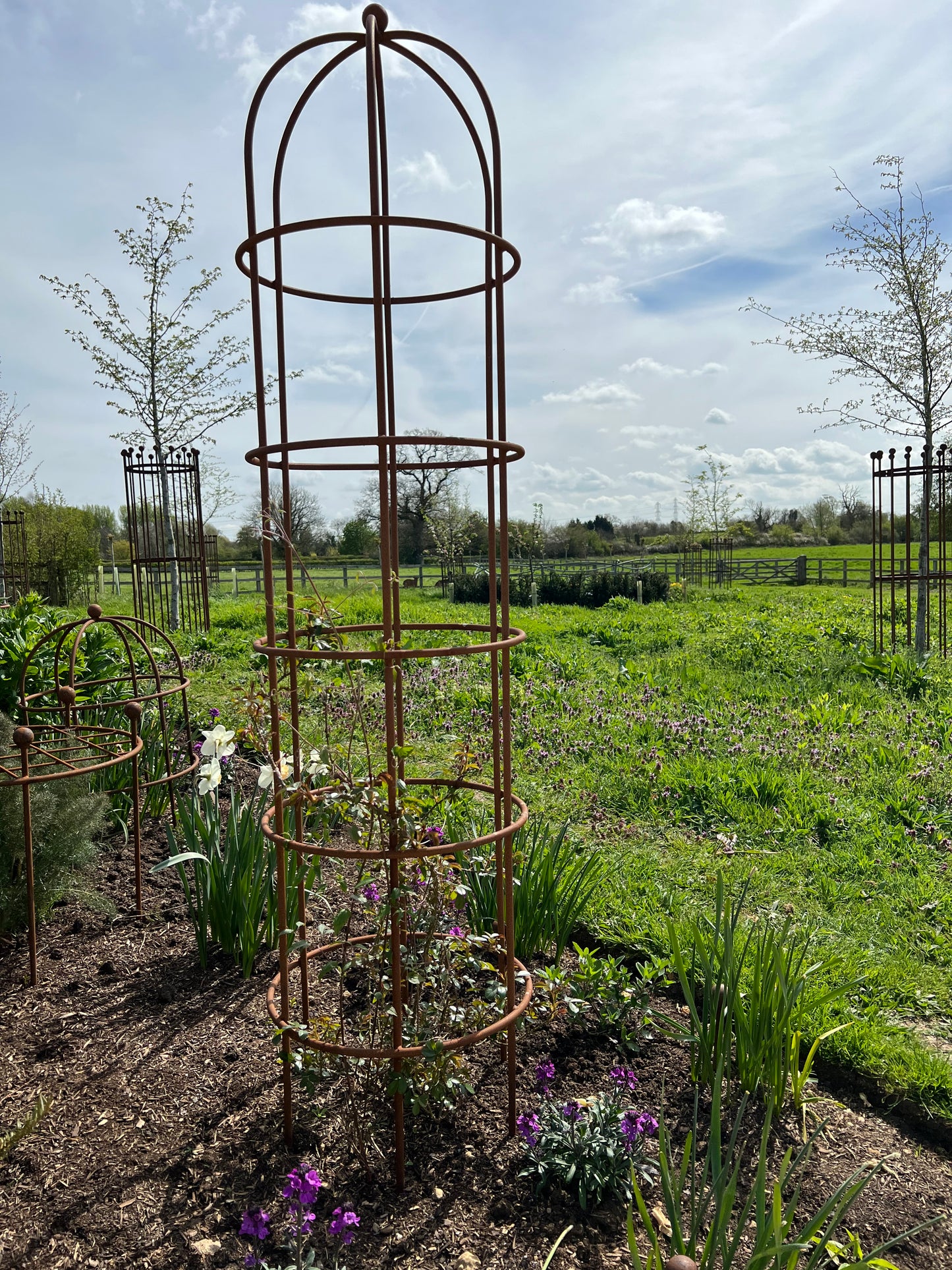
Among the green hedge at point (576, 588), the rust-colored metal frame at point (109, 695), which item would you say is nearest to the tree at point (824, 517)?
the green hedge at point (576, 588)

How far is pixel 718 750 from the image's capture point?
17.1 feet

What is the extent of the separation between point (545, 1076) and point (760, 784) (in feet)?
9.63

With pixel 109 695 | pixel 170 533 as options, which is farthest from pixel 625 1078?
pixel 170 533

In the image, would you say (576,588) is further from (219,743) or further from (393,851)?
(393,851)

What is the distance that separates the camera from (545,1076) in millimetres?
2117

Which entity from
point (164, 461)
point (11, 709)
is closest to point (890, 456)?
point (11, 709)

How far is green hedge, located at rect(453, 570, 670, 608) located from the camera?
674 inches

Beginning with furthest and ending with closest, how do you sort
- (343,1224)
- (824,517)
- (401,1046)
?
1. (824,517)
2. (401,1046)
3. (343,1224)

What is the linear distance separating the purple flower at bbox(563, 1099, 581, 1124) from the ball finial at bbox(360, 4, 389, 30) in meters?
2.59

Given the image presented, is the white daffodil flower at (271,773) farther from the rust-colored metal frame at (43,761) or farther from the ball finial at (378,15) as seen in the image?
the ball finial at (378,15)

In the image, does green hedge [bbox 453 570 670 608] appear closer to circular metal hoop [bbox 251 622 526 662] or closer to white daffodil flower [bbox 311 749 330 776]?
circular metal hoop [bbox 251 622 526 662]

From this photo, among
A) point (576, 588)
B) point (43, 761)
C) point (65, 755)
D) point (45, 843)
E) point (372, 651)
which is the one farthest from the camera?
point (576, 588)

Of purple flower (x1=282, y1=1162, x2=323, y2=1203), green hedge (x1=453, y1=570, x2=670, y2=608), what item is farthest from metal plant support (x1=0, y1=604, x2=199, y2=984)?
green hedge (x1=453, y1=570, x2=670, y2=608)

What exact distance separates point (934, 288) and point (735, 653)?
16.1ft
